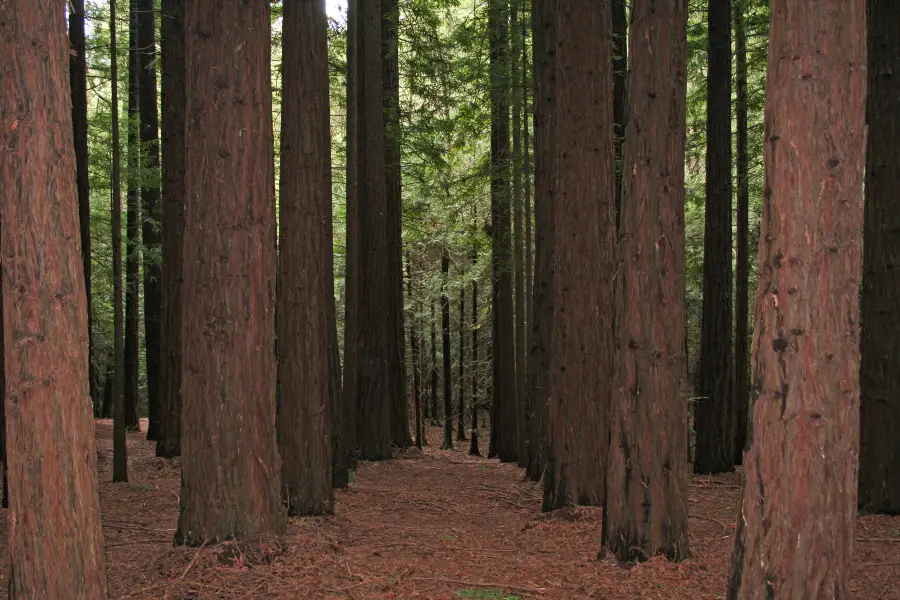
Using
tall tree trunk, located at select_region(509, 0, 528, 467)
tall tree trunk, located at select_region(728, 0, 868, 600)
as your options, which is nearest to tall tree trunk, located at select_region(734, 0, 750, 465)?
tall tree trunk, located at select_region(509, 0, 528, 467)

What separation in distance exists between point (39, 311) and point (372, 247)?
36.9ft

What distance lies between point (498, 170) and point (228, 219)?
39.6 ft

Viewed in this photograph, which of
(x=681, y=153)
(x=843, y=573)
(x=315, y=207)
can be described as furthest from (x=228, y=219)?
(x=843, y=573)

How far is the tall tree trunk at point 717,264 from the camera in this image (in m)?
13.8

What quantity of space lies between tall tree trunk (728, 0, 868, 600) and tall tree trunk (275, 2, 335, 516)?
17.4ft

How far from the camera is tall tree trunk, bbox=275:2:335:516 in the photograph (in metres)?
8.49

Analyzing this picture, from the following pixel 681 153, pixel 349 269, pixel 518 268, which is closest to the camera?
pixel 681 153

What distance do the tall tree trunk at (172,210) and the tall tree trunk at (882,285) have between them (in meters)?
10.1

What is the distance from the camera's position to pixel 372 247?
15727 millimetres

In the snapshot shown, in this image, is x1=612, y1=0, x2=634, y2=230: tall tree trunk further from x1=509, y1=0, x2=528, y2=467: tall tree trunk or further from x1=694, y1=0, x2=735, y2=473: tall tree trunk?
x1=509, y1=0, x2=528, y2=467: tall tree trunk

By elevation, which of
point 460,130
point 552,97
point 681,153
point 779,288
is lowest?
point 779,288

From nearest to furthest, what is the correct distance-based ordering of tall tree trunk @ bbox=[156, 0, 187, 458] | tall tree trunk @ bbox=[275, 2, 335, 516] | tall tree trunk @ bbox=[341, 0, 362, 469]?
tall tree trunk @ bbox=[275, 2, 335, 516]
tall tree trunk @ bbox=[341, 0, 362, 469]
tall tree trunk @ bbox=[156, 0, 187, 458]

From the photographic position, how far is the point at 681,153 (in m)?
6.75

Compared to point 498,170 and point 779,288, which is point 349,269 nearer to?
point 498,170
